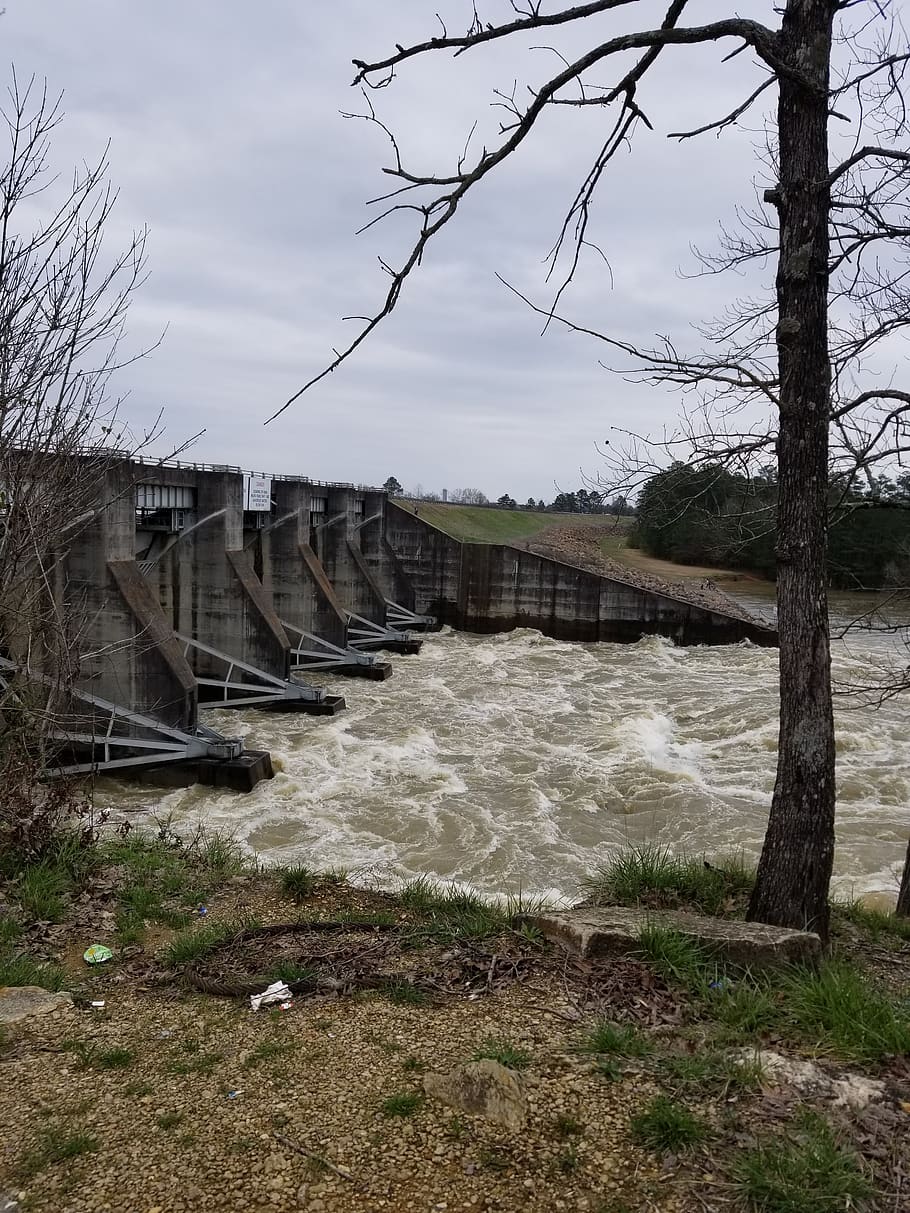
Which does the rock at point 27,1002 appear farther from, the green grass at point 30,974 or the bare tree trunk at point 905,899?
the bare tree trunk at point 905,899

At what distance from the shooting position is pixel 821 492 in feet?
14.2

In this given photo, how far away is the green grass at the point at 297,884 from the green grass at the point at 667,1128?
3734mm

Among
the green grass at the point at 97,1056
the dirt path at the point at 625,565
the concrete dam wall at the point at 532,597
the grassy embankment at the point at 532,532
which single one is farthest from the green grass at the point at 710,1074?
the grassy embankment at the point at 532,532

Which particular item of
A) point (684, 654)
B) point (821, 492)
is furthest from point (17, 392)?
point (684, 654)

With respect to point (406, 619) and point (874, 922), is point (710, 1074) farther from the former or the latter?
point (406, 619)

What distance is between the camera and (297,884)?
6.23 meters

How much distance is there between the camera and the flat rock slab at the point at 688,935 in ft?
13.2

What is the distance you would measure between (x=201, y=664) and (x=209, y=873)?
43.2 feet

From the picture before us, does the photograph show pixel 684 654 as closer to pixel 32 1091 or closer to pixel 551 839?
pixel 551 839

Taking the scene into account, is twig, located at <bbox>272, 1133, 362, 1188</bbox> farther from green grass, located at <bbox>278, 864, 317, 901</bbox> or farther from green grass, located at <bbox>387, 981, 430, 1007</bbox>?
green grass, located at <bbox>278, 864, 317, 901</bbox>

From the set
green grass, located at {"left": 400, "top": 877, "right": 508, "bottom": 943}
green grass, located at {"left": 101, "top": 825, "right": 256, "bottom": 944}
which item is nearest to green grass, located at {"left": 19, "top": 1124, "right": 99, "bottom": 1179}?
green grass, located at {"left": 400, "top": 877, "right": 508, "bottom": 943}

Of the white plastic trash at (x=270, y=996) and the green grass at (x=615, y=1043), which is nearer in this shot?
the green grass at (x=615, y=1043)

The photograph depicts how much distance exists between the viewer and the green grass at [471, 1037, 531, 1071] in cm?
321

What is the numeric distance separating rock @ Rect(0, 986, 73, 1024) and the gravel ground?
0.39 feet
